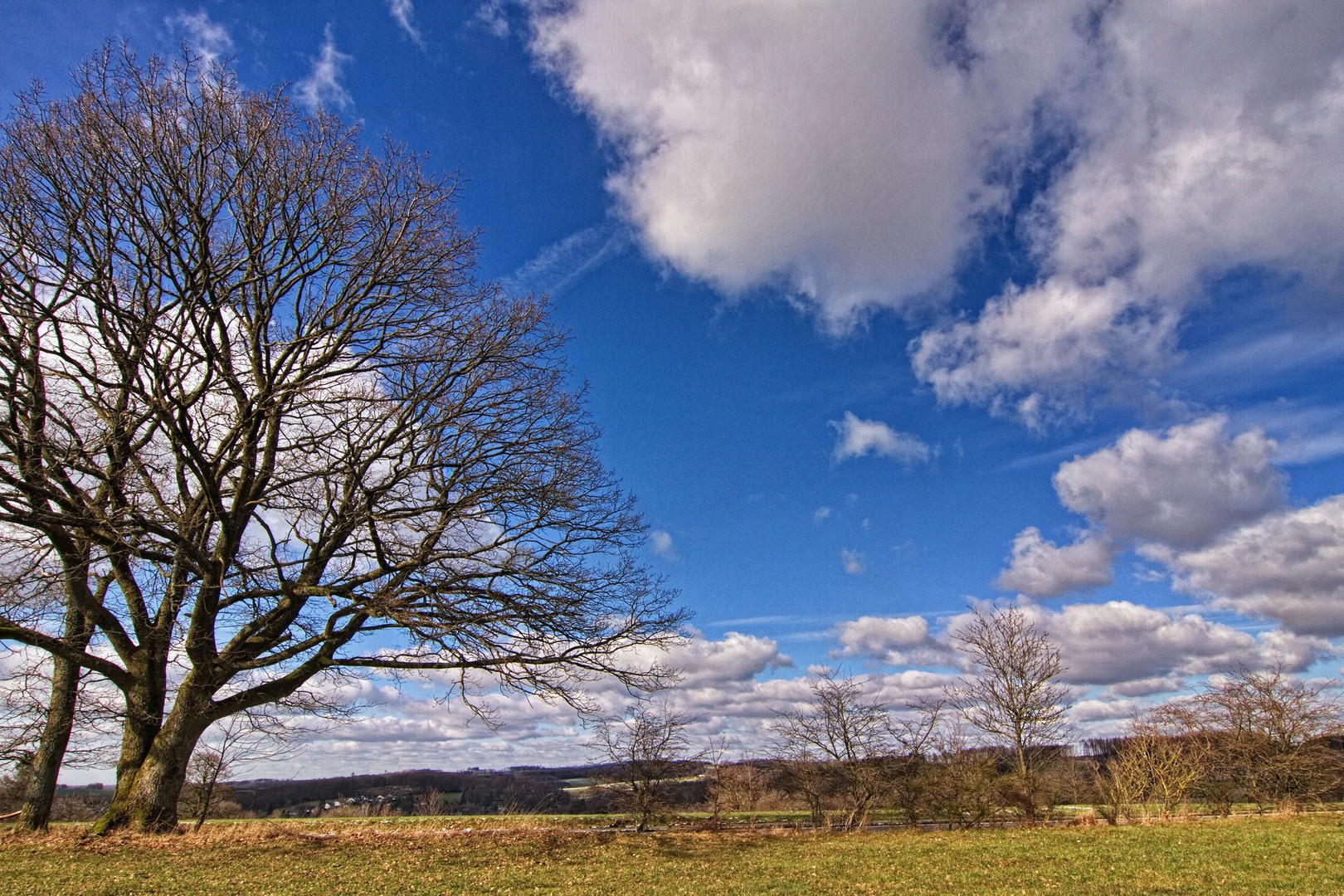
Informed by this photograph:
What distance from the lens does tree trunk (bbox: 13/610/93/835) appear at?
11.6 m

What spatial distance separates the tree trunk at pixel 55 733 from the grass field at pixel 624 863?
37.9 inches

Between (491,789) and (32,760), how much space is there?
29030 millimetres

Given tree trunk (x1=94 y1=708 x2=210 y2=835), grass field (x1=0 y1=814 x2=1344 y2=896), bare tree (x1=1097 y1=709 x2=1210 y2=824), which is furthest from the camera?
bare tree (x1=1097 y1=709 x2=1210 y2=824)

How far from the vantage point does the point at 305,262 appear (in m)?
13.2

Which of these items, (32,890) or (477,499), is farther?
(477,499)

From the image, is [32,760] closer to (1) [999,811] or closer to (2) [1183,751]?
(1) [999,811]

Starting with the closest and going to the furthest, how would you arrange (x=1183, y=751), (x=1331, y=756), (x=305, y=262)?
(x=305, y=262) < (x=1183, y=751) < (x=1331, y=756)

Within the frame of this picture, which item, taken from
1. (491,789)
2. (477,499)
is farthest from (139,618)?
(491,789)

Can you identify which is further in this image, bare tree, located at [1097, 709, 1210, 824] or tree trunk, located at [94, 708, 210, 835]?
bare tree, located at [1097, 709, 1210, 824]

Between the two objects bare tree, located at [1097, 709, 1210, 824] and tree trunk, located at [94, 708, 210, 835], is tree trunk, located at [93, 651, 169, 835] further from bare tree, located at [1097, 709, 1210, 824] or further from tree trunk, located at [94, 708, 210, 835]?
bare tree, located at [1097, 709, 1210, 824]

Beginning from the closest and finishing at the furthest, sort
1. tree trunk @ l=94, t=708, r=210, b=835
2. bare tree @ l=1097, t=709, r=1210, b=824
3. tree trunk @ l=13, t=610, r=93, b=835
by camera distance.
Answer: tree trunk @ l=94, t=708, r=210, b=835, tree trunk @ l=13, t=610, r=93, b=835, bare tree @ l=1097, t=709, r=1210, b=824

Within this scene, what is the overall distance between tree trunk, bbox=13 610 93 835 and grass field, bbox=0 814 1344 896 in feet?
3.16

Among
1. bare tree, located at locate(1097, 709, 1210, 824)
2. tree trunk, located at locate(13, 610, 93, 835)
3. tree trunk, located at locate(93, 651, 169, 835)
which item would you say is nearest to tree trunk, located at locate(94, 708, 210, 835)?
tree trunk, located at locate(93, 651, 169, 835)

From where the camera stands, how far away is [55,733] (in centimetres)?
1206
